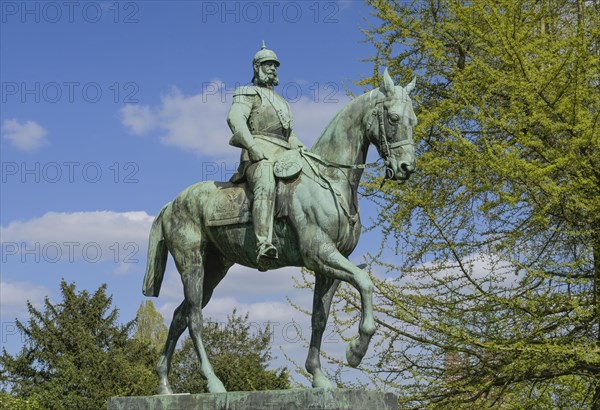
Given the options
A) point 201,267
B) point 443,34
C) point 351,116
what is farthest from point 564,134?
point 201,267

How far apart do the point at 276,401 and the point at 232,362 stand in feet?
73.8

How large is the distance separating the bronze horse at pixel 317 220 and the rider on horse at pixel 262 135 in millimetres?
167

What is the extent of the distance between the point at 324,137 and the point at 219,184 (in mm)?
992

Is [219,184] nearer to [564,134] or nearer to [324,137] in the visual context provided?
[324,137]

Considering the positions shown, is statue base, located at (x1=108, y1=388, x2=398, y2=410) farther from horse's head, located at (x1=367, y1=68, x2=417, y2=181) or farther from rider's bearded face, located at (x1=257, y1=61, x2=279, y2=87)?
rider's bearded face, located at (x1=257, y1=61, x2=279, y2=87)

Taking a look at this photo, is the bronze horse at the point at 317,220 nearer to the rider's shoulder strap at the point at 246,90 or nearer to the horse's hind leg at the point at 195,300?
the horse's hind leg at the point at 195,300

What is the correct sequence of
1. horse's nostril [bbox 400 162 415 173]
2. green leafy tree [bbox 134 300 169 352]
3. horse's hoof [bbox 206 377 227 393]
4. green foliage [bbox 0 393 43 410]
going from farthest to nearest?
1. green leafy tree [bbox 134 300 169 352]
2. green foliage [bbox 0 393 43 410]
3. horse's hoof [bbox 206 377 227 393]
4. horse's nostril [bbox 400 162 415 173]

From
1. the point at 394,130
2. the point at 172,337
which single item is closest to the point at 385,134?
the point at 394,130

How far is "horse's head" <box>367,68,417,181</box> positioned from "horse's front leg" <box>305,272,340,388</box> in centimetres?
99

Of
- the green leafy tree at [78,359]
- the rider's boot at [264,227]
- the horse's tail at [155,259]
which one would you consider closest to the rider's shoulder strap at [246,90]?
the rider's boot at [264,227]

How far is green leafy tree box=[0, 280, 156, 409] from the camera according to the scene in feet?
76.8

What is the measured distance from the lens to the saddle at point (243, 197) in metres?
6.11

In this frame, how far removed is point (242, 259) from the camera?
6445 millimetres

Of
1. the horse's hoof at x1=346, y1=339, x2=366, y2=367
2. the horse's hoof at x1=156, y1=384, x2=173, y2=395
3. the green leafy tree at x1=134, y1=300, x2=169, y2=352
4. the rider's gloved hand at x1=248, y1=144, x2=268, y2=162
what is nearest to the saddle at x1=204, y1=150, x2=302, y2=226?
the rider's gloved hand at x1=248, y1=144, x2=268, y2=162
